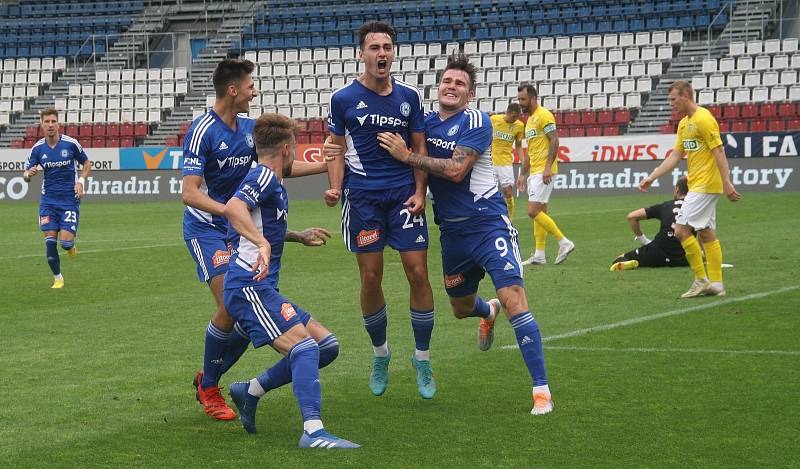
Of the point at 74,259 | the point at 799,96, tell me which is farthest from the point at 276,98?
the point at 74,259

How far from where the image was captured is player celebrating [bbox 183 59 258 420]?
22.7ft

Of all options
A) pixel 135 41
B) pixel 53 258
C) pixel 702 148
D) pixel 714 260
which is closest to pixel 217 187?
pixel 702 148

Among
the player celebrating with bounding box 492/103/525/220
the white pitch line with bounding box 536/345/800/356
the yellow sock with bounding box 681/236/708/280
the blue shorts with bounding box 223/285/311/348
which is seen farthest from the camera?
the player celebrating with bounding box 492/103/525/220

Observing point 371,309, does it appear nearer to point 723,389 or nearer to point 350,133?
point 350,133

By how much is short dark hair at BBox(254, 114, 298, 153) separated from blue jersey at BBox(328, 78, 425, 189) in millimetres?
1164

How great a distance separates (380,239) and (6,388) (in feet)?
8.90

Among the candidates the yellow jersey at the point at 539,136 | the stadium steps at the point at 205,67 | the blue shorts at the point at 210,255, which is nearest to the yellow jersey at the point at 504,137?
the yellow jersey at the point at 539,136

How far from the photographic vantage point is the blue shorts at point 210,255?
7301 mm

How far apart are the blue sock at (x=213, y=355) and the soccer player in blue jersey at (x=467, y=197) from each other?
1.55 meters

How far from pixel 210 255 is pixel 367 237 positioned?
101 centimetres

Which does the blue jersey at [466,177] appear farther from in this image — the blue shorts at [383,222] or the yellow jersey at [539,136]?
the yellow jersey at [539,136]

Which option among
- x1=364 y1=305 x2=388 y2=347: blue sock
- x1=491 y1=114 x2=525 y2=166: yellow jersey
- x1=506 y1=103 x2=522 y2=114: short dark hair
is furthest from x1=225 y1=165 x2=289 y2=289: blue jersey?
x1=491 y1=114 x2=525 y2=166: yellow jersey

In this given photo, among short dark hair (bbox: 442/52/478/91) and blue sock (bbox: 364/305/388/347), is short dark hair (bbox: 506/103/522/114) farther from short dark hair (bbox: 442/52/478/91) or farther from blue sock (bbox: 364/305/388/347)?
blue sock (bbox: 364/305/388/347)

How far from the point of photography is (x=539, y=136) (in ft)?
53.2
